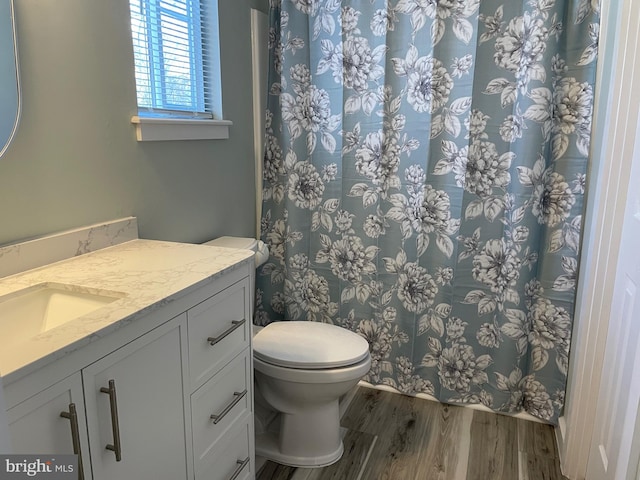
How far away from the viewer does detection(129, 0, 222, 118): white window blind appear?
5.45ft

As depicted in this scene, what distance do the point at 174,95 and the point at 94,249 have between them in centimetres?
69

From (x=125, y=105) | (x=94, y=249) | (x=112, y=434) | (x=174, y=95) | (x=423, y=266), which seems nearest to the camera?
(x=112, y=434)

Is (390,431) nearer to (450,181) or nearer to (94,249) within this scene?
(450,181)

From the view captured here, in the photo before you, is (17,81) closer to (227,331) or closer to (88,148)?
(88,148)

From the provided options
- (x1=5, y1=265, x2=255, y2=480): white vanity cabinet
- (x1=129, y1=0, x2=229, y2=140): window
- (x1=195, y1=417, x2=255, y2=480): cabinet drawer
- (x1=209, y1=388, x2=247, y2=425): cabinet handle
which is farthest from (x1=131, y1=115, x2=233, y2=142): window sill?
(x1=195, y1=417, x2=255, y2=480): cabinet drawer

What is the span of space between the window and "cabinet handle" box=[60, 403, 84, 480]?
3.24ft

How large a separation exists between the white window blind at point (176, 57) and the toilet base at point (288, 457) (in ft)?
4.37

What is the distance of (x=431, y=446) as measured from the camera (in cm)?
→ 199

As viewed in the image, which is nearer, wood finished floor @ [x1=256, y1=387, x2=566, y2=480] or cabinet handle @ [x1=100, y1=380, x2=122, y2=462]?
cabinet handle @ [x1=100, y1=380, x2=122, y2=462]

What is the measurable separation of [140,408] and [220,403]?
341 millimetres

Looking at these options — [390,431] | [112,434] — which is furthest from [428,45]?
[112,434]

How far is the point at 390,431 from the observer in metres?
2.09

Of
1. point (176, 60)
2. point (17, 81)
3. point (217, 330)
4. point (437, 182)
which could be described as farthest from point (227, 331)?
point (437, 182)

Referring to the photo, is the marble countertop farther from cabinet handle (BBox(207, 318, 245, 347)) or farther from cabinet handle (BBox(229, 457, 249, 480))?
cabinet handle (BBox(229, 457, 249, 480))
